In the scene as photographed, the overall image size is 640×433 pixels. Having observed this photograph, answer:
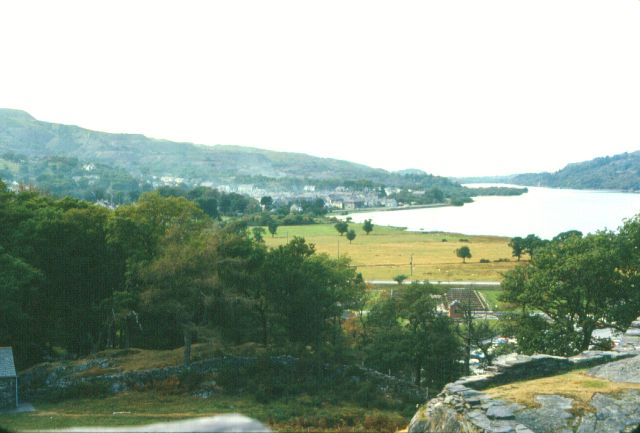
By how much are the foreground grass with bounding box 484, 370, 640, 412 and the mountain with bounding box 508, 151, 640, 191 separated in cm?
2882

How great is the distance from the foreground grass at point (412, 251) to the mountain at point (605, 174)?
27.7 ft

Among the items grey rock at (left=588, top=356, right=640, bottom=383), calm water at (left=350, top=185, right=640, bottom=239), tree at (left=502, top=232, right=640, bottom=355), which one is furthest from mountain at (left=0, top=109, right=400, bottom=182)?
grey rock at (left=588, top=356, right=640, bottom=383)

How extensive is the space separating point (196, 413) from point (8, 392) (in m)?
3.36

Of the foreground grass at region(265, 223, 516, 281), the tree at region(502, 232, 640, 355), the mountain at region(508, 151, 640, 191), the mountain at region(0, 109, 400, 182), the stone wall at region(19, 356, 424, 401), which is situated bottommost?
the foreground grass at region(265, 223, 516, 281)

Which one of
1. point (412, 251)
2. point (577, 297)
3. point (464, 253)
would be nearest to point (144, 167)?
point (412, 251)

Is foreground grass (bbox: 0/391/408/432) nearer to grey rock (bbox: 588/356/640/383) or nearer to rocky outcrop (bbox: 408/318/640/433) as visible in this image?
rocky outcrop (bbox: 408/318/640/433)

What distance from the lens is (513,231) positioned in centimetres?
4206

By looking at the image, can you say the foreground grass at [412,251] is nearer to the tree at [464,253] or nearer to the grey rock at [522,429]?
the tree at [464,253]

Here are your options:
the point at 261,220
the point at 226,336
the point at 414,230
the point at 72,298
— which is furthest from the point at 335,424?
the point at 414,230

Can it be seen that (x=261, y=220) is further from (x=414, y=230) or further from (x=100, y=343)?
(x=100, y=343)

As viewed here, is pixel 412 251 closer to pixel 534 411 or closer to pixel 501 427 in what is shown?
pixel 534 411

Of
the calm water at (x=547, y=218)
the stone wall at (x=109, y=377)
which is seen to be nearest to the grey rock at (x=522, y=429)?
the stone wall at (x=109, y=377)

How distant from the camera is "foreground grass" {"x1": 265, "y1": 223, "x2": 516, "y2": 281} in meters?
29.5

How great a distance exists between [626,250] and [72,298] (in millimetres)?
11668
